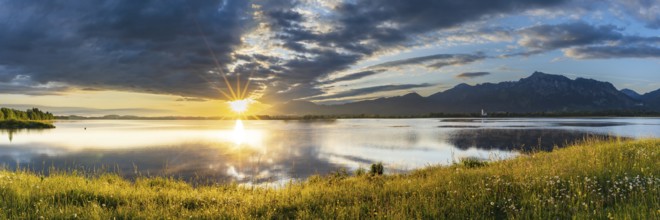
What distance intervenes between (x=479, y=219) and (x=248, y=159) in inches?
1213

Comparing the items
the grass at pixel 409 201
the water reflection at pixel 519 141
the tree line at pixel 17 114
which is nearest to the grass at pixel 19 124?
the tree line at pixel 17 114

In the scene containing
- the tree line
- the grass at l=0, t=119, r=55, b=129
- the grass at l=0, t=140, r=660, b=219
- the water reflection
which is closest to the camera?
the grass at l=0, t=140, r=660, b=219

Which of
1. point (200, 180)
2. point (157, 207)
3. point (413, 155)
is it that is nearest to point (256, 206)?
point (157, 207)

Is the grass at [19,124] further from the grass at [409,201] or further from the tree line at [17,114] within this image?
the grass at [409,201]

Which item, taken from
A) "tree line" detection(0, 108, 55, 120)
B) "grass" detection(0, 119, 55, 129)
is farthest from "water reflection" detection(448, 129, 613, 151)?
"tree line" detection(0, 108, 55, 120)

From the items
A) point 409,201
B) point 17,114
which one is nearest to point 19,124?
point 17,114

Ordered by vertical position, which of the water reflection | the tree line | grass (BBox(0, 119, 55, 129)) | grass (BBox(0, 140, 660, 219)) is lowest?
the water reflection

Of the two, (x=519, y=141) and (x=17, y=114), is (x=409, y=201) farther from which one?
(x=17, y=114)

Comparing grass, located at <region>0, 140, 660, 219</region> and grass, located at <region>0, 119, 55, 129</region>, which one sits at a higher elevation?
grass, located at <region>0, 119, 55, 129</region>

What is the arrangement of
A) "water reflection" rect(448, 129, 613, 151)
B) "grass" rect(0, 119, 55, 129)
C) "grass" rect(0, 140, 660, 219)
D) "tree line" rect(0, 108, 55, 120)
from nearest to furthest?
1. "grass" rect(0, 140, 660, 219)
2. "water reflection" rect(448, 129, 613, 151)
3. "grass" rect(0, 119, 55, 129)
4. "tree line" rect(0, 108, 55, 120)

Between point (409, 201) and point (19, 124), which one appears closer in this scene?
point (409, 201)

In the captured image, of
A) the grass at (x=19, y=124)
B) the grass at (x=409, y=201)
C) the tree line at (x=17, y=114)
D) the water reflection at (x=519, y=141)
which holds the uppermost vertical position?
the tree line at (x=17, y=114)

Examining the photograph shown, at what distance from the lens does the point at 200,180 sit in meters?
25.3

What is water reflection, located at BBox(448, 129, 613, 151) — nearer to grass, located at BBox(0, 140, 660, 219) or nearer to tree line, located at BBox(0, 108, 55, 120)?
grass, located at BBox(0, 140, 660, 219)
